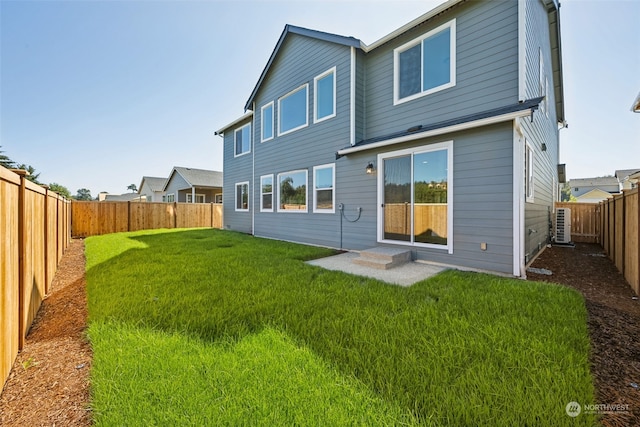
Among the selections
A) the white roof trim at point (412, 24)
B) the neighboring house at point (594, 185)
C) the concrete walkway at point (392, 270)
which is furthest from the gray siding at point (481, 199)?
the neighboring house at point (594, 185)

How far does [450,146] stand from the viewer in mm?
5164

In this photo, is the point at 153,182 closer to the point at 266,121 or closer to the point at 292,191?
the point at 266,121

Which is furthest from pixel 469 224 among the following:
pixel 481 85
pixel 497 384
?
pixel 497 384

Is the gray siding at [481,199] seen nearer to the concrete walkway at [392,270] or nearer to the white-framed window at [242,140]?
the concrete walkway at [392,270]

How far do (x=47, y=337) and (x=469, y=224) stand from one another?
625 centimetres

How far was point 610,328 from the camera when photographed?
2773 millimetres

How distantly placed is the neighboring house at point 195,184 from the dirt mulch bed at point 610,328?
21.3m

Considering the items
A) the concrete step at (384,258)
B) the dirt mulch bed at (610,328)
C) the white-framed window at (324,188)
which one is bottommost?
the dirt mulch bed at (610,328)

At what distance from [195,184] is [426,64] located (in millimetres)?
18711

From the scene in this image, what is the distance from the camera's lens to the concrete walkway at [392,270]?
4453 millimetres

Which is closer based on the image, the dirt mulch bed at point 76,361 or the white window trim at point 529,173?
the dirt mulch bed at point 76,361

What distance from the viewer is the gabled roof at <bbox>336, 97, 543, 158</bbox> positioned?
13.9 ft

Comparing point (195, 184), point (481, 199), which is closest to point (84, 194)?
point (195, 184)

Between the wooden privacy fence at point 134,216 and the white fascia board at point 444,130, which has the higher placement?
the white fascia board at point 444,130
